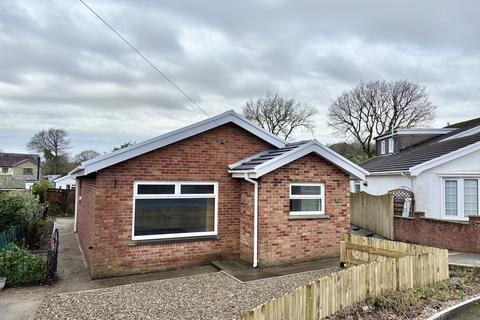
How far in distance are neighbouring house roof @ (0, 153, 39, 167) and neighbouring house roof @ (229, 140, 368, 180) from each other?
265 ft

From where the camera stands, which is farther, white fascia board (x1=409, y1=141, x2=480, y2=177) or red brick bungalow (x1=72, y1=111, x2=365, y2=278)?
white fascia board (x1=409, y1=141, x2=480, y2=177)

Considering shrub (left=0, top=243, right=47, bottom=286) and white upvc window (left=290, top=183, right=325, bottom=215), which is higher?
white upvc window (left=290, top=183, right=325, bottom=215)

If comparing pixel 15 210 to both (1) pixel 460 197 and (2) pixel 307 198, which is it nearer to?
(2) pixel 307 198

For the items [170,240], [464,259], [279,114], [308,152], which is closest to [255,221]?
[170,240]

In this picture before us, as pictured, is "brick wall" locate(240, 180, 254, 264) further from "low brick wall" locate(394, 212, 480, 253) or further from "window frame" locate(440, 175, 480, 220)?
"window frame" locate(440, 175, 480, 220)

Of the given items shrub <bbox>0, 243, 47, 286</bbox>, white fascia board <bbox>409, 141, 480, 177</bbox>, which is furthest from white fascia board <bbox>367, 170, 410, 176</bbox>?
shrub <bbox>0, 243, 47, 286</bbox>

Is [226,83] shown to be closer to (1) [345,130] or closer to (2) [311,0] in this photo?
(2) [311,0]

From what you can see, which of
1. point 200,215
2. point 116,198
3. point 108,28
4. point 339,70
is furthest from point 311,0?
point 339,70

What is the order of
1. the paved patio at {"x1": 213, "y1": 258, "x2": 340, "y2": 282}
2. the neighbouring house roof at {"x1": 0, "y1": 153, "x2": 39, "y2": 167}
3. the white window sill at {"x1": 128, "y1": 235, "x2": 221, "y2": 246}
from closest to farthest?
the paved patio at {"x1": 213, "y1": 258, "x2": 340, "y2": 282} < the white window sill at {"x1": 128, "y1": 235, "x2": 221, "y2": 246} < the neighbouring house roof at {"x1": 0, "y1": 153, "x2": 39, "y2": 167}

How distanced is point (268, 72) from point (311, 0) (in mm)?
8695

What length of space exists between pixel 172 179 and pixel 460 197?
39.0ft

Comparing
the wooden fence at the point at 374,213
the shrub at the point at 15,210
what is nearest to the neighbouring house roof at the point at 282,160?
the wooden fence at the point at 374,213

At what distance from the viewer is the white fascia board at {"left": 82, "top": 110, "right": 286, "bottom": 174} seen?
8633mm

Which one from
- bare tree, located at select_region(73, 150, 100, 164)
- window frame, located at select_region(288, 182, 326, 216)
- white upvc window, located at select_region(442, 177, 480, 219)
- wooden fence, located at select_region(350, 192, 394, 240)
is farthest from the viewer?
bare tree, located at select_region(73, 150, 100, 164)
